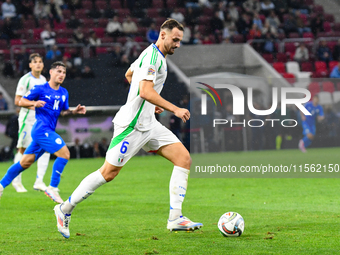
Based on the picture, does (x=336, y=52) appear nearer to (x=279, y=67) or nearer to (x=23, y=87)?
(x=279, y=67)

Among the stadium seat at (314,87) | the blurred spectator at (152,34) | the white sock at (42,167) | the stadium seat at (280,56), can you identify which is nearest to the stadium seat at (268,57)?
the stadium seat at (280,56)

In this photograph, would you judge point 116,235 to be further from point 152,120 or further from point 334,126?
point 334,126

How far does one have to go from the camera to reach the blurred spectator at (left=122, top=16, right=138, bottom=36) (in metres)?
22.3

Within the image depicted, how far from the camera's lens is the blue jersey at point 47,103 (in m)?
8.34

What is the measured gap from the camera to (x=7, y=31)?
2120 centimetres

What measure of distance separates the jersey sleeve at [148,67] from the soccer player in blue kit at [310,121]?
13.8 m

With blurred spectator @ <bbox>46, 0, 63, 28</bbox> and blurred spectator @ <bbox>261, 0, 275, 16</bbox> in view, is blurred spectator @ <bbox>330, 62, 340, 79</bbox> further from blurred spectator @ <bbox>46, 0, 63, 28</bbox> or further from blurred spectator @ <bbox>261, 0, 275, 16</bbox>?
blurred spectator @ <bbox>46, 0, 63, 28</bbox>

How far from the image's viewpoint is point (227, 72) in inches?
901

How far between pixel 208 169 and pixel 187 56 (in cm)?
908

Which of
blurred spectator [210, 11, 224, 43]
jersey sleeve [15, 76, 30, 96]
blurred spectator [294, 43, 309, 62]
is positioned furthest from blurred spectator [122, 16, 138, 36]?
jersey sleeve [15, 76, 30, 96]

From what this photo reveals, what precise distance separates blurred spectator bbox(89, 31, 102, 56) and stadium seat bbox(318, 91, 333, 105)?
8.67 metres

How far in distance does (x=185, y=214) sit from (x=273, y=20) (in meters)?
19.2

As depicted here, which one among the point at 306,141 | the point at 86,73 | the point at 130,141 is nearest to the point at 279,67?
the point at 306,141

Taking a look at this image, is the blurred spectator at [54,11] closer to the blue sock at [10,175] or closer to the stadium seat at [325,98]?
the stadium seat at [325,98]
